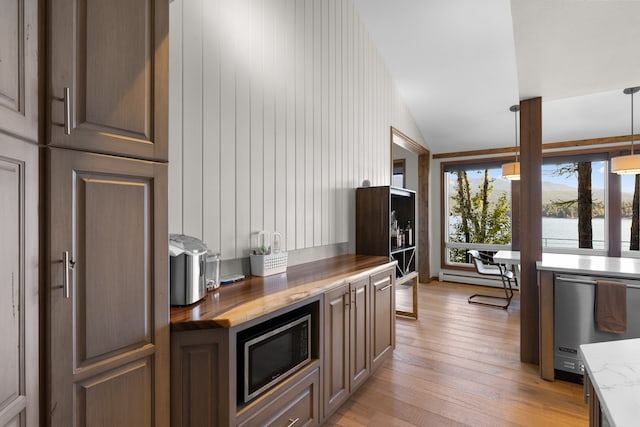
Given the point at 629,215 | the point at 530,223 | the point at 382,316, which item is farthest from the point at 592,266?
the point at 629,215

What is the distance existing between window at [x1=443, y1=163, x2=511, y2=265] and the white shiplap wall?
3138 mm

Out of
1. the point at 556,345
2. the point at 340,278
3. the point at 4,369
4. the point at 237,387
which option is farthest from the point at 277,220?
the point at 556,345

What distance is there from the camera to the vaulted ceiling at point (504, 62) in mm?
1838

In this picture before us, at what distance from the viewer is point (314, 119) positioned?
109 inches

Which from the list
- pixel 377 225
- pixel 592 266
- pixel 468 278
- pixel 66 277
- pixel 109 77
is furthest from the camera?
pixel 468 278

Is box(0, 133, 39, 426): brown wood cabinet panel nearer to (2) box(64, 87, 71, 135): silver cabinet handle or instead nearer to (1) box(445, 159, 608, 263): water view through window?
(2) box(64, 87, 71, 135): silver cabinet handle

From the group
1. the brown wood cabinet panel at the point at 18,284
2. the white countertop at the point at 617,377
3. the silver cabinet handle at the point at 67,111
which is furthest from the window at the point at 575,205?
the brown wood cabinet panel at the point at 18,284

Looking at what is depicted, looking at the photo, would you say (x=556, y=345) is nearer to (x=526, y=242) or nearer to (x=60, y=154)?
(x=526, y=242)

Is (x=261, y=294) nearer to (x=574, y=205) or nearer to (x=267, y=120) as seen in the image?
(x=267, y=120)

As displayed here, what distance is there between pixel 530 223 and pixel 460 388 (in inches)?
59.5

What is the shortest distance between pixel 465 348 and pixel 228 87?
312 cm

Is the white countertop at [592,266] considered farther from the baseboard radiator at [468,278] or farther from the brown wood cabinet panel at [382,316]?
the baseboard radiator at [468,278]

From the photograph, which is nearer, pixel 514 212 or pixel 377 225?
pixel 377 225

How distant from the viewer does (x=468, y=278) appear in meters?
5.77
